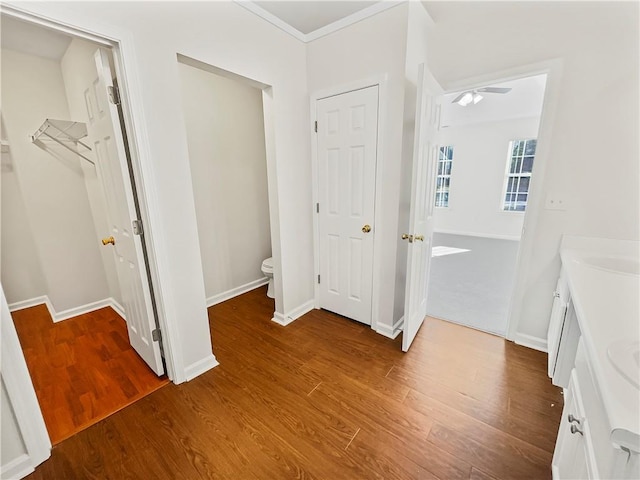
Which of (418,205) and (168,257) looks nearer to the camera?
(168,257)

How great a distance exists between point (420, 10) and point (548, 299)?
232 centimetres

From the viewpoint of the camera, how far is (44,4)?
3.63ft

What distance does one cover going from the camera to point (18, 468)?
126cm

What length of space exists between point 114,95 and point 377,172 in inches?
68.7

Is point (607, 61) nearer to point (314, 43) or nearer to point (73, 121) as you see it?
point (314, 43)

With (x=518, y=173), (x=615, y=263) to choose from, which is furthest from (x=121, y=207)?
(x=518, y=173)

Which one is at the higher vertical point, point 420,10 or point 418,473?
point 420,10

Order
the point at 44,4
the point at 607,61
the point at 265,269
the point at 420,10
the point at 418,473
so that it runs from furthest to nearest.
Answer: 1. the point at 265,269
2. the point at 420,10
3. the point at 607,61
4. the point at 418,473
5. the point at 44,4

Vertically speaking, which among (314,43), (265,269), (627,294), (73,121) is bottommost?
(265,269)

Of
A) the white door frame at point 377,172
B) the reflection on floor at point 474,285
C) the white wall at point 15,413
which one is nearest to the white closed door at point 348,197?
the white door frame at point 377,172

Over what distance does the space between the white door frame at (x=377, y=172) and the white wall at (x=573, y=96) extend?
2.14ft

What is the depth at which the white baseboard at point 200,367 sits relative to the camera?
1.85m

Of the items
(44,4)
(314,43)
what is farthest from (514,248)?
(44,4)

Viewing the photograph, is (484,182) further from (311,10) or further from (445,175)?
(311,10)
